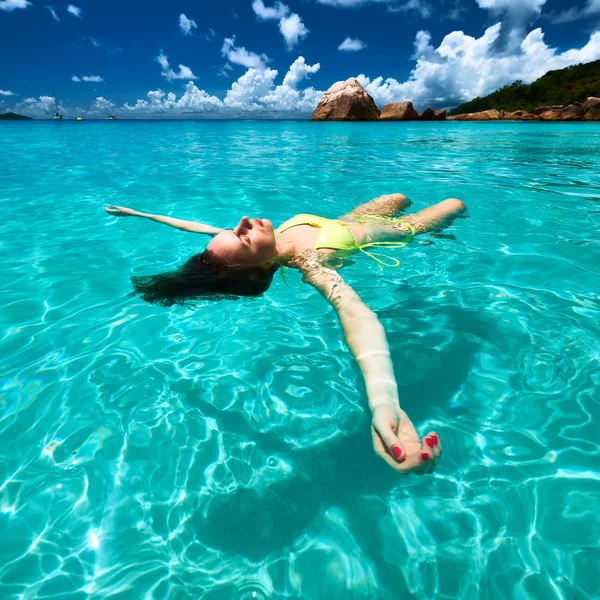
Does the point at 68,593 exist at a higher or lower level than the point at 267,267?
lower

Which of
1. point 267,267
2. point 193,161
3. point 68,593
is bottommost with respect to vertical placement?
point 193,161

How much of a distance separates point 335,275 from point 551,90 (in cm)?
9279

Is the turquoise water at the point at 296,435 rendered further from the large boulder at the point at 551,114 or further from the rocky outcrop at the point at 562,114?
the large boulder at the point at 551,114

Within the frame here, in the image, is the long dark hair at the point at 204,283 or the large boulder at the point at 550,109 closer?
the long dark hair at the point at 204,283

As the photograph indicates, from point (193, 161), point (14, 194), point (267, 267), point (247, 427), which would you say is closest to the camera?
point (247, 427)

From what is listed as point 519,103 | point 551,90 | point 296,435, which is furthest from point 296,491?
point 519,103

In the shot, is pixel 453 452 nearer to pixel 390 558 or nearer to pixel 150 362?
pixel 390 558

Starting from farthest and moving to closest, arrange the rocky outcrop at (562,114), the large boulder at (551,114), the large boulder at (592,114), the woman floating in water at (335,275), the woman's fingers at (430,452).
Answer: the large boulder at (551,114), the rocky outcrop at (562,114), the large boulder at (592,114), the woman floating in water at (335,275), the woman's fingers at (430,452)

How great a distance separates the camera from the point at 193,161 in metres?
13.6

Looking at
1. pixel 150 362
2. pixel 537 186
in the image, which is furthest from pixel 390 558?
pixel 537 186

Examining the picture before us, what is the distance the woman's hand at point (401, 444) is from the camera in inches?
53.7

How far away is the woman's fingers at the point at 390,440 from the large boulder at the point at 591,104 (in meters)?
63.5

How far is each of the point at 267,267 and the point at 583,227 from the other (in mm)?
4722

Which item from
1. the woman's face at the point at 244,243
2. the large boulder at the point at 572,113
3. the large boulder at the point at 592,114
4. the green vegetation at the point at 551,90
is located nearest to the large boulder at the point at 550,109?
the large boulder at the point at 572,113
